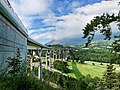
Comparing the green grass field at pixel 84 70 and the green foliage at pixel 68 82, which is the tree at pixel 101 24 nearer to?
the green foliage at pixel 68 82

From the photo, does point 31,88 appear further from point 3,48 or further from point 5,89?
point 3,48

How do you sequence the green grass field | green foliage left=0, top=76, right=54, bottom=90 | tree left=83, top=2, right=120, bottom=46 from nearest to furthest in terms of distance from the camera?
1. green foliage left=0, top=76, right=54, bottom=90
2. tree left=83, top=2, right=120, bottom=46
3. the green grass field

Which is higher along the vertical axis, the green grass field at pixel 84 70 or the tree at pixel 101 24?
the tree at pixel 101 24

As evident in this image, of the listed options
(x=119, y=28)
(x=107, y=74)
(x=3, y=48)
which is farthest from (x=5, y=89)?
(x=107, y=74)

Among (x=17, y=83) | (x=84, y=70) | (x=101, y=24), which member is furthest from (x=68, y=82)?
(x=84, y=70)

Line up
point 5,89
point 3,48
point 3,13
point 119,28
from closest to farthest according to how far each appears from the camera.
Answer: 1. point 5,89
2. point 3,13
3. point 3,48
4. point 119,28

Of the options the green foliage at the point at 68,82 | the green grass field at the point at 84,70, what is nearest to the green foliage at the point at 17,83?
the green foliage at the point at 68,82

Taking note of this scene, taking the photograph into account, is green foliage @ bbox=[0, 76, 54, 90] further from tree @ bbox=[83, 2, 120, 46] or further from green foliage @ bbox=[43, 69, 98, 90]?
green foliage @ bbox=[43, 69, 98, 90]

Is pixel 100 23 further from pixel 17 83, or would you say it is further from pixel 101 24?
pixel 17 83

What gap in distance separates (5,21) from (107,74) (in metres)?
17.3

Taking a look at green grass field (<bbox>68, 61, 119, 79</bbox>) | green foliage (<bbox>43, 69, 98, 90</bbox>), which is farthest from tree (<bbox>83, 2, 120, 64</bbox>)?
green grass field (<bbox>68, 61, 119, 79</bbox>)

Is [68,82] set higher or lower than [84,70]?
higher

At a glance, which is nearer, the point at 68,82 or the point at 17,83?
the point at 17,83

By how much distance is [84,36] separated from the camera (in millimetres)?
11438
